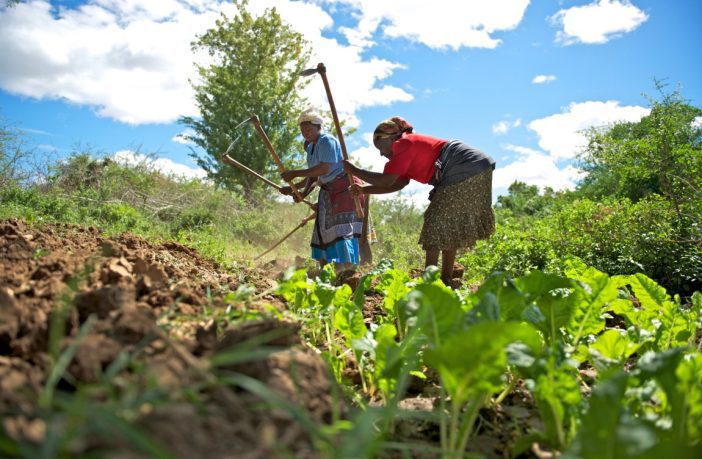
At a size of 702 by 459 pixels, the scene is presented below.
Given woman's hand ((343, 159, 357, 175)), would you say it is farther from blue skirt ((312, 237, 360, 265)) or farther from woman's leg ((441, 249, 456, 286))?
woman's leg ((441, 249, 456, 286))

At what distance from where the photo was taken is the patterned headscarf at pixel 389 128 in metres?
4.78

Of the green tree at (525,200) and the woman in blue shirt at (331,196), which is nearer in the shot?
the woman in blue shirt at (331,196)

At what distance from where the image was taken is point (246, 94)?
17.7 meters

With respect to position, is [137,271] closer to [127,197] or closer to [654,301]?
[654,301]

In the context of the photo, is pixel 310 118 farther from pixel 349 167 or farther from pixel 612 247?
pixel 612 247

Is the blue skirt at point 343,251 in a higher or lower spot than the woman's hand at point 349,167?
lower

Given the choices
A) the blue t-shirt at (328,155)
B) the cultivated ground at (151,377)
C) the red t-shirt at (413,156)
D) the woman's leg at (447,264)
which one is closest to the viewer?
the cultivated ground at (151,377)

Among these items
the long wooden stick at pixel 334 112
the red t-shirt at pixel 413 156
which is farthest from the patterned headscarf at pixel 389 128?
the long wooden stick at pixel 334 112

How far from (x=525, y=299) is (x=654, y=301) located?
1089 mm

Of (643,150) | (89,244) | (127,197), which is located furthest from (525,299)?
(127,197)

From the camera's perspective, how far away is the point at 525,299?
2053 millimetres

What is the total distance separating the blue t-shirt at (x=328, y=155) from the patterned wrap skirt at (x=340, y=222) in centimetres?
7

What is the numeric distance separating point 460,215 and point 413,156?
72 cm

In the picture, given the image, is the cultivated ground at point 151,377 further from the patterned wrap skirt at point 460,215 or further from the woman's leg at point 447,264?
the woman's leg at point 447,264
